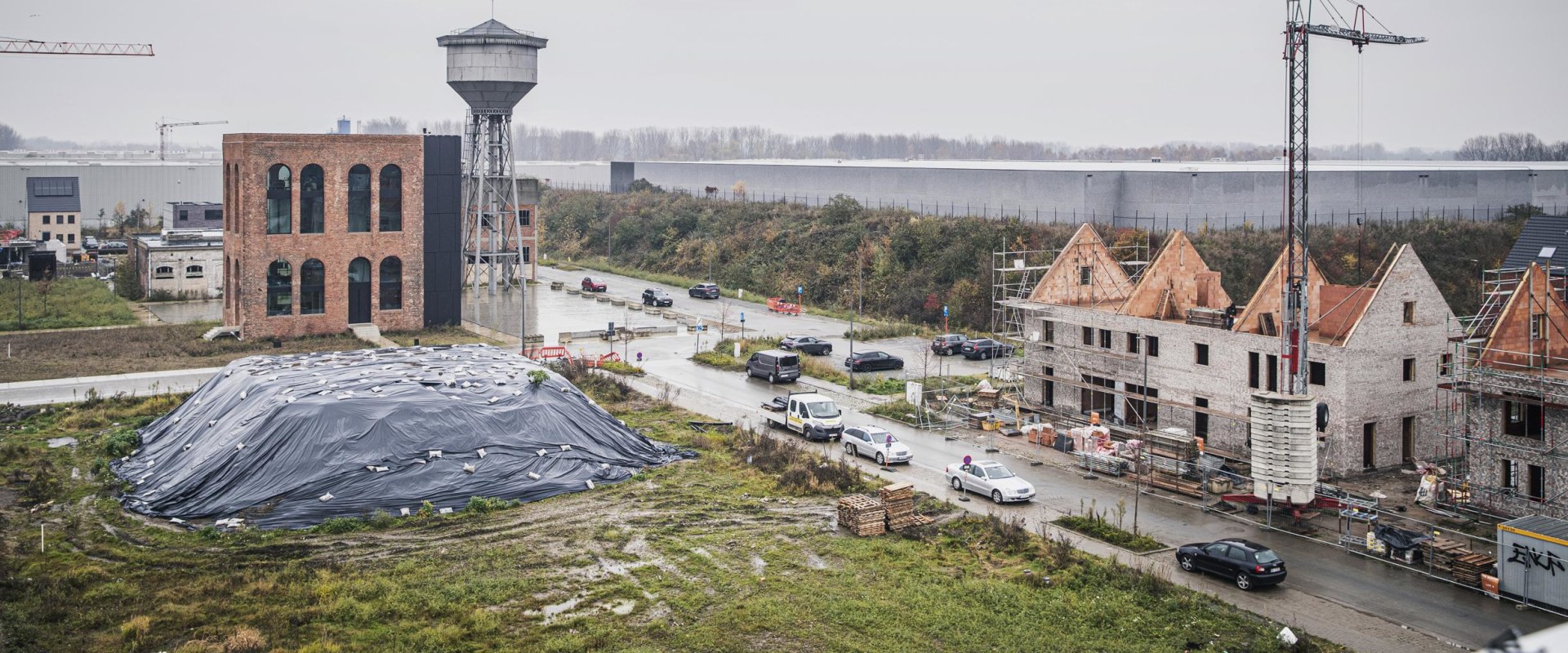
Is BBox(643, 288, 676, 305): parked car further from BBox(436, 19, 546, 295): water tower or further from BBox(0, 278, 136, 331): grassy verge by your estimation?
BBox(0, 278, 136, 331): grassy verge

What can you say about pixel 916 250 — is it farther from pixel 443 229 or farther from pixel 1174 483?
pixel 1174 483

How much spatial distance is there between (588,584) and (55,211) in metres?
99.9

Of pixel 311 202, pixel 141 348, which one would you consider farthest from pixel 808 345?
pixel 141 348

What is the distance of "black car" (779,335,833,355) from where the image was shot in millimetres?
53000

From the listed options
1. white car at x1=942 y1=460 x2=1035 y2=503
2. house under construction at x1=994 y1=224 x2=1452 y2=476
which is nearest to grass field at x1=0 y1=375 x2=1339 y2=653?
white car at x1=942 y1=460 x2=1035 y2=503

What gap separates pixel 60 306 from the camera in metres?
66.6

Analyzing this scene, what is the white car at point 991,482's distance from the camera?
96.5 feet

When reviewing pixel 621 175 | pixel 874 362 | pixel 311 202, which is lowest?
pixel 874 362

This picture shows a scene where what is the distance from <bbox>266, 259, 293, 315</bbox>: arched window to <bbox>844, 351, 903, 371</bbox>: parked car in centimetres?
2714

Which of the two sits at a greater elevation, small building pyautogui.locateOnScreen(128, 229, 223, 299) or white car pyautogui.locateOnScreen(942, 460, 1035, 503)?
small building pyautogui.locateOnScreen(128, 229, 223, 299)

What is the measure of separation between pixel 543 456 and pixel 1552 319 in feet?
86.5

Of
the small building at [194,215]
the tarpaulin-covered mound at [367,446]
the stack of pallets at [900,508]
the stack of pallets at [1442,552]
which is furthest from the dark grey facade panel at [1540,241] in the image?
the small building at [194,215]

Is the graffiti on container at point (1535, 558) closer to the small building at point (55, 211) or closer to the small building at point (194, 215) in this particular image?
the small building at point (194, 215)

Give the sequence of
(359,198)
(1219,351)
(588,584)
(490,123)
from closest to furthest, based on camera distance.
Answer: (588,584) → (1219,351) → (359,198) → (490,123)
